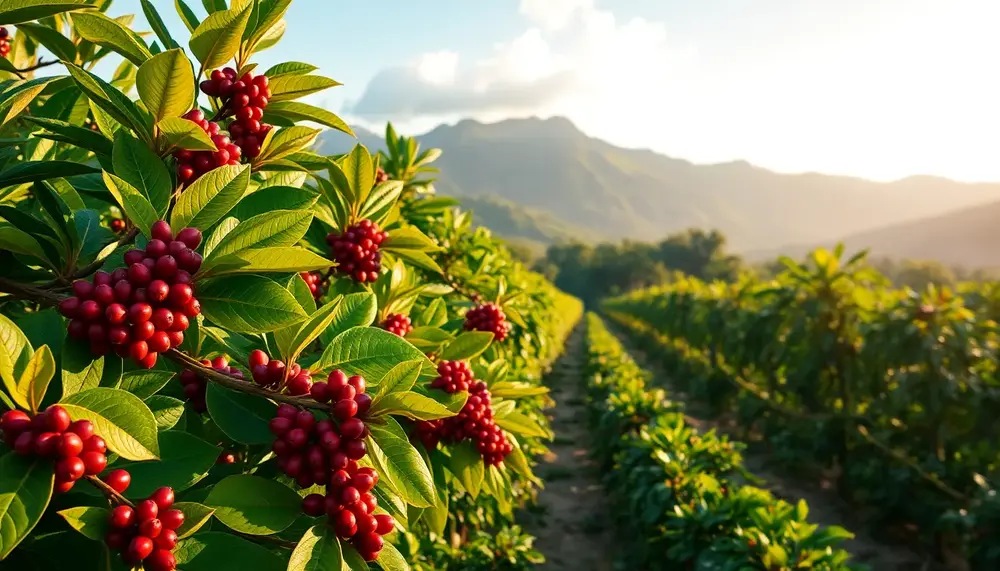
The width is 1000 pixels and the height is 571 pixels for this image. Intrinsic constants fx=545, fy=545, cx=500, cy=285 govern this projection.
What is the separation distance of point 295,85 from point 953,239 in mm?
197047

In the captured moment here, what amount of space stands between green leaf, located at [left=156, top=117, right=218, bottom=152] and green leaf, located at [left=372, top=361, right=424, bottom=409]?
1.89ft

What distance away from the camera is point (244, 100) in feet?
4.37

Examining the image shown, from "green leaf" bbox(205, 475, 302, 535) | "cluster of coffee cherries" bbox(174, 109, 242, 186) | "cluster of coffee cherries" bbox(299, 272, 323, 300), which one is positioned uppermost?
"cluster of coffee cherries" bbox(174, 109, 242, 186)

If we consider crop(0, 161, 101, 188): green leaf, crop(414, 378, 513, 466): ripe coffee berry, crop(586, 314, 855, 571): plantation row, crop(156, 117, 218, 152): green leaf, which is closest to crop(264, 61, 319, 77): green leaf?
crop(156, 117, 218, 152): green leaf

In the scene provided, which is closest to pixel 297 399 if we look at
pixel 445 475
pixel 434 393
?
pixel 434 393

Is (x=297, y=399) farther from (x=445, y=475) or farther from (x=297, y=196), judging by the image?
(x=445, y=475)

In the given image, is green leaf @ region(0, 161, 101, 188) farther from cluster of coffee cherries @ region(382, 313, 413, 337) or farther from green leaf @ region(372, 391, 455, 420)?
cluster of coffee cherries @ region(382, 313, 413, 337)

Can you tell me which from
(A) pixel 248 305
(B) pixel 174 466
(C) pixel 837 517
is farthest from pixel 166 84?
(C) pixel 837 517

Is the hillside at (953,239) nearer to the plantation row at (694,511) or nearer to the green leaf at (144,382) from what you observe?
the plantation row at (694,511)

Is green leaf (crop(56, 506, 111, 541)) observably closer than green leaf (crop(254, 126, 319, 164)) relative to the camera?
Yes

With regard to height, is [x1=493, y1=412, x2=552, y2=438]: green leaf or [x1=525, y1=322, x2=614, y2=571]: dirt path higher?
[x1=493, y1=412, x2=552, y2=438]: green leaf

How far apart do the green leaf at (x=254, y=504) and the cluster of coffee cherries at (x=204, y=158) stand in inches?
26.5

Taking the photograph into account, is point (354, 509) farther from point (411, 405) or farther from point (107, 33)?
point (107, 33)

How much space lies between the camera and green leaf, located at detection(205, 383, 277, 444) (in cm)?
105
